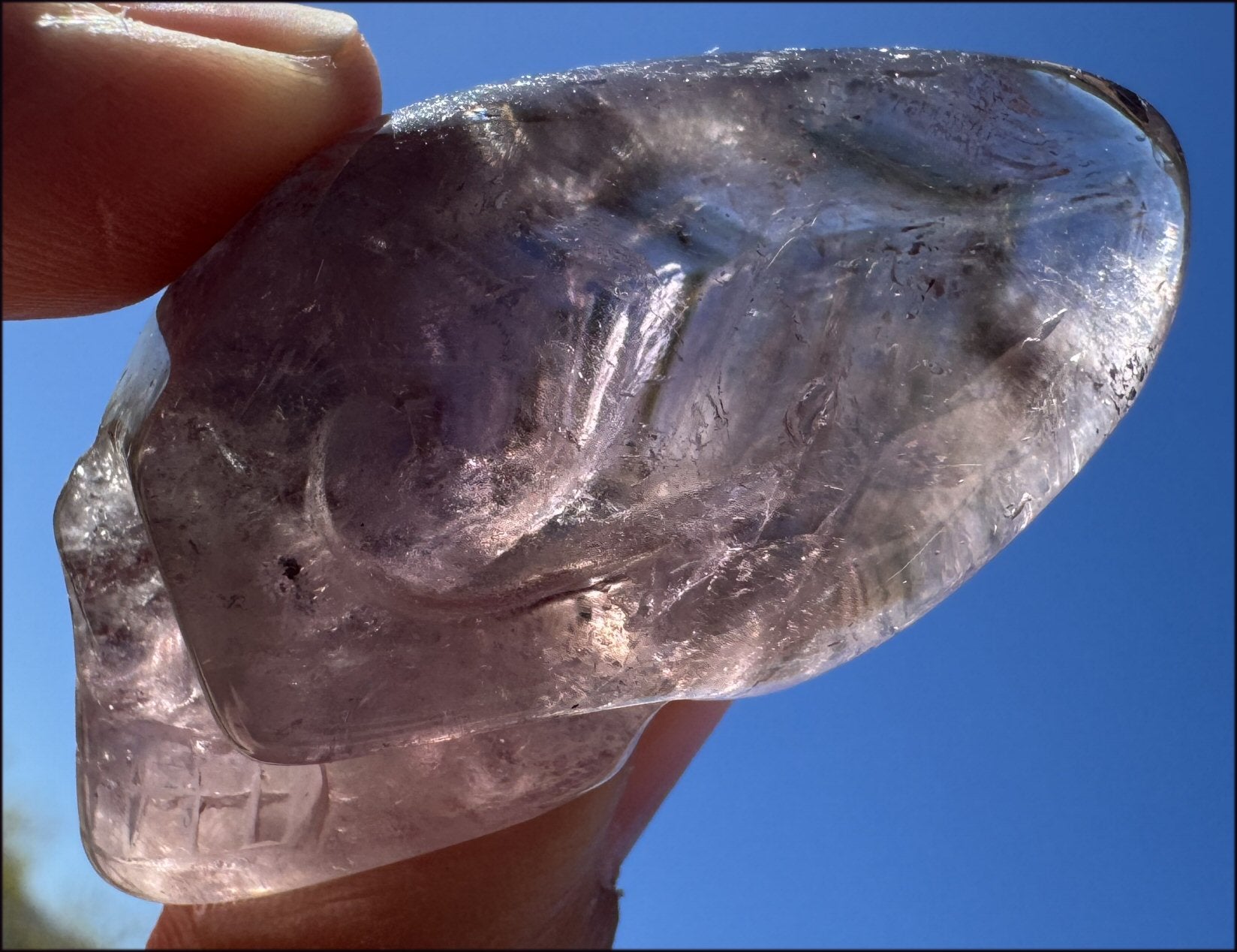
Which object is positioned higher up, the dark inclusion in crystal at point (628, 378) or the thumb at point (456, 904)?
the dark inclusion in crystal at point (628, 378)

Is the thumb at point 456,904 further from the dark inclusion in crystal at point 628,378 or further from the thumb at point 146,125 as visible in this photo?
the thumb at point 146,125

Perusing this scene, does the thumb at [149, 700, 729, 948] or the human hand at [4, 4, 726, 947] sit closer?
the human hand at [4, 4, 726, 947]

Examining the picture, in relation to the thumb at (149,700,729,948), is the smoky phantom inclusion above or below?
above

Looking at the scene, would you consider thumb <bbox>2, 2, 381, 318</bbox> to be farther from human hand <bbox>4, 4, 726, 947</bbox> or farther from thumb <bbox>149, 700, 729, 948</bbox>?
thumb <bbox>149, 700, 729, 948</bbox>

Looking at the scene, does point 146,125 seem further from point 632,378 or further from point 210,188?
point 632,378

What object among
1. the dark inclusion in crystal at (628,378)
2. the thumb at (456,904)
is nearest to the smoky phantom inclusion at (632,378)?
the dark inclusion in crystal at (628,378)

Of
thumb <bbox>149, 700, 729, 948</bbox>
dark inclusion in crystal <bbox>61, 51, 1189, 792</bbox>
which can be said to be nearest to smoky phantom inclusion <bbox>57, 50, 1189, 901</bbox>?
dark inclusion in crystal <bbox>61, 51, 1189, 792</bbox>
